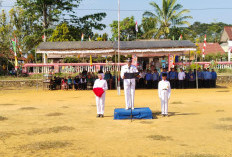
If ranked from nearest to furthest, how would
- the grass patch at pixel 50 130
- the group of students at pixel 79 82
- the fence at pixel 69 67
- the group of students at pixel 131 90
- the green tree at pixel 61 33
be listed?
the grass patch at pixel 50 130 → the group of students at pixel 131 90 → the group of students at pixel 79 82 → the fence at pixel 69 67 → the green tree at pixel 61 33

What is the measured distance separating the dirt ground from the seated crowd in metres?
9.42

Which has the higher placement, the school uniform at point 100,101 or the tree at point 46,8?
the tree at point 46,8

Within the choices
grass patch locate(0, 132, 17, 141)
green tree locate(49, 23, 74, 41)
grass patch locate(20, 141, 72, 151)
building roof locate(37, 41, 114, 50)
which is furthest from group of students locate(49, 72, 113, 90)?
grass patch locate(20, 141, 72, 151)

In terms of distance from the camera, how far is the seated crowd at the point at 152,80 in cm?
2241

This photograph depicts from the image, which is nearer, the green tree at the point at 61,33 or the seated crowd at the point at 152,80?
the seated crowd at the point at 152,80

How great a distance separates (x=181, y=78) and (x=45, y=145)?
1646 cm

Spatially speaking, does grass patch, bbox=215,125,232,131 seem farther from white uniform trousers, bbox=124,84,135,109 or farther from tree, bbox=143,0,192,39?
tree, bbox=143,0,192,39

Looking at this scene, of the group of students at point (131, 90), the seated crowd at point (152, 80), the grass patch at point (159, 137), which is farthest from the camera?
the seated crowd at point (152, 80)

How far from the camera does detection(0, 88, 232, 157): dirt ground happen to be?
6.70 m

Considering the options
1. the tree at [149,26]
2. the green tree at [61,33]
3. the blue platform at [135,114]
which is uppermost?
the tree at [149,26]

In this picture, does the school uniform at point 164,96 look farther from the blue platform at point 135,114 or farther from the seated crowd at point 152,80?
the seated crowd at point 152,80

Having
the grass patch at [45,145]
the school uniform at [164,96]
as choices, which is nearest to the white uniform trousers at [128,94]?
the school uniform at [164,96]

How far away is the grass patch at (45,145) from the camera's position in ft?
23.2

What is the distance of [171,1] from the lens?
40750 mm
